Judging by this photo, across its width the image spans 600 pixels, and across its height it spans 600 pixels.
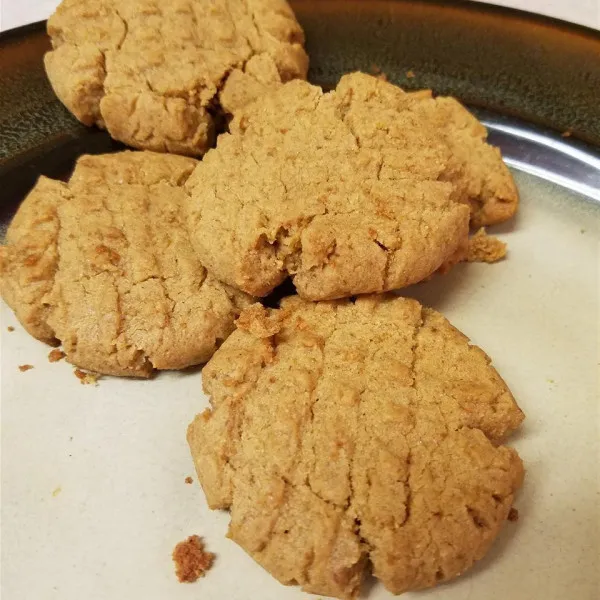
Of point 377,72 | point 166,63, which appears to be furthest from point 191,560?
point 377,72

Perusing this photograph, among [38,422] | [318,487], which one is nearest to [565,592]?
[318,487]

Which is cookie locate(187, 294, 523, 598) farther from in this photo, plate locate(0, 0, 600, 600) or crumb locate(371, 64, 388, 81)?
crumb locate(371, 64, 388, 81)

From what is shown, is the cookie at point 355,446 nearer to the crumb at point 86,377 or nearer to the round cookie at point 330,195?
the round cookie at point 330,195

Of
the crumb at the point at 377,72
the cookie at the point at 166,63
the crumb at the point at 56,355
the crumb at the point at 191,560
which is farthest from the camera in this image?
the crumb at the point at 377,72

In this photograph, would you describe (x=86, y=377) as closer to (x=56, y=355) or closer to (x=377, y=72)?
(x=56, y=355)

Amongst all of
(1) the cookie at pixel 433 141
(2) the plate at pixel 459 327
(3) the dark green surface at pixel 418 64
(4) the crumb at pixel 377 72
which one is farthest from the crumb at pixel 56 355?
(4) the crumb at pixel 377 72

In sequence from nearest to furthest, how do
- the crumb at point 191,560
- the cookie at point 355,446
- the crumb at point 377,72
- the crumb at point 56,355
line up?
the cookie at point 355,446 < the crumb at point 191,560 < the crumb at point 56,355 < the crumb at point 377,72

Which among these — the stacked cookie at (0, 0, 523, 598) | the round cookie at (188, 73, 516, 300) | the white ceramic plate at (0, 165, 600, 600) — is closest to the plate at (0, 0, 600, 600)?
the white ceramic plate at (0, 165, 600, 600)
